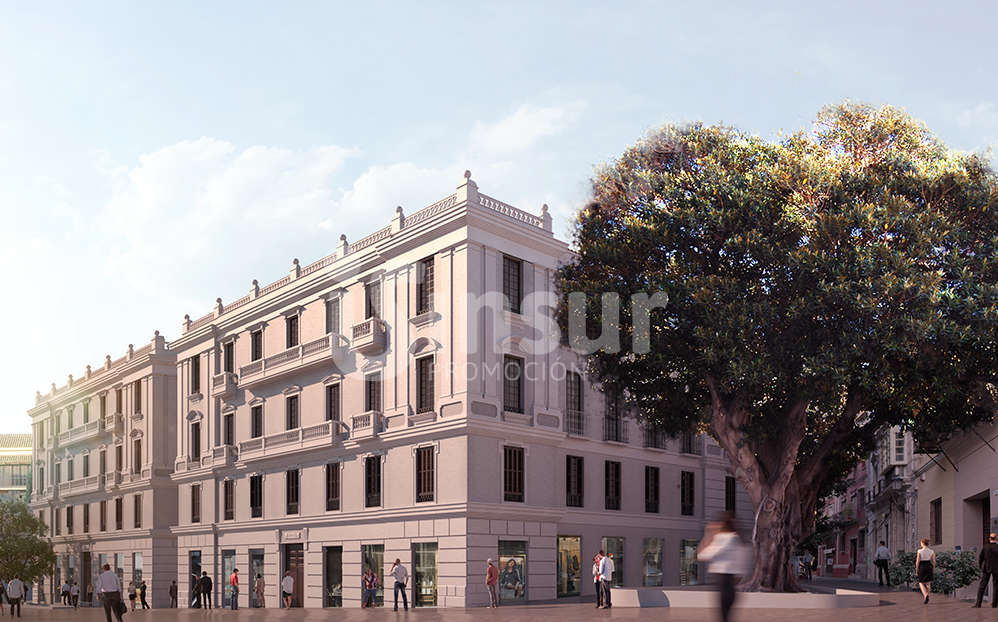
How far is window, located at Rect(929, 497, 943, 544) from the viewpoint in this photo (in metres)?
35.2

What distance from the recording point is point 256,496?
41.9 meters

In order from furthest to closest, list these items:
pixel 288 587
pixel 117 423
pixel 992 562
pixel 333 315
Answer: pixel 117 423, pixel 333 315, pixel 288 587, pixel 992 562

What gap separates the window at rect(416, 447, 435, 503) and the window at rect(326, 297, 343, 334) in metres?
7.68

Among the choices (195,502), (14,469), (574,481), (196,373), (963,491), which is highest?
(196,373)

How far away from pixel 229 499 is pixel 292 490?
6.36 m

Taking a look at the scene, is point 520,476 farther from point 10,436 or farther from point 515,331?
point 10,436

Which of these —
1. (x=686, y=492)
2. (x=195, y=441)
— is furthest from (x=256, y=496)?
(x=686, y=492)

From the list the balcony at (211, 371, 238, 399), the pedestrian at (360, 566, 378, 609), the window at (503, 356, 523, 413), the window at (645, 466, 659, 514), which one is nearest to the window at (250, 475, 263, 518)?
the balcony at (211, 371, 238, 399)

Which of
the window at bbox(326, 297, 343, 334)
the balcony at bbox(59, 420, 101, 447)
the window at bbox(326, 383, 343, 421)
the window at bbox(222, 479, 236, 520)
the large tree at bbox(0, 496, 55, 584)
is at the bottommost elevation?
the large tree at bbox(0, 496, 55, 584)

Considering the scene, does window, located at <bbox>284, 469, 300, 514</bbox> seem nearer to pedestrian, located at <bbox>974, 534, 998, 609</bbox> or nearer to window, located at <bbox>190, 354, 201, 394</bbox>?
window, located at <bbox>190, 354, 201, 394</bbox>

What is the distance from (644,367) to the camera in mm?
26766

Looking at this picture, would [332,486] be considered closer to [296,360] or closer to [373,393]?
[373,393]

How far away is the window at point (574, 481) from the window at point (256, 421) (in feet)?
49.7

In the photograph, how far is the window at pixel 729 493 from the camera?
43500 millimetres
